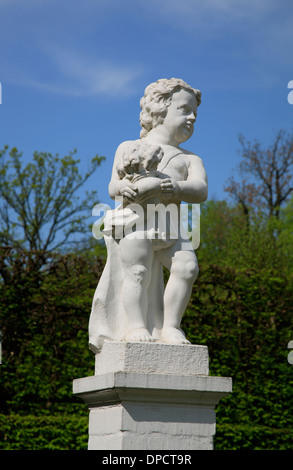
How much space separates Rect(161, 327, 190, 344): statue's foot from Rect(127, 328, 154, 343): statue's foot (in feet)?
0.58

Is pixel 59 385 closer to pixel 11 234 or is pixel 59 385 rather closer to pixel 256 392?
pixel 256 392

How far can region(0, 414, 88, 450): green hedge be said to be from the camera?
8.06 metres

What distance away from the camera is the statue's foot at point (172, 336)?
4.37 metres

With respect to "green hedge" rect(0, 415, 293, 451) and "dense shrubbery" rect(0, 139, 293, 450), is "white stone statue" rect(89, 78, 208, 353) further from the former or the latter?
"dense shrubbery" rect(0, 139, 293, 450)

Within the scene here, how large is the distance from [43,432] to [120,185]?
483 cm

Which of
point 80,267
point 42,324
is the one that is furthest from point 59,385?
point 80,267

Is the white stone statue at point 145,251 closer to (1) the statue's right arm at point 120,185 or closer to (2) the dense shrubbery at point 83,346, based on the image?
(1) the statue's right arm at point 120,185

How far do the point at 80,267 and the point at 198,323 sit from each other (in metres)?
1.89

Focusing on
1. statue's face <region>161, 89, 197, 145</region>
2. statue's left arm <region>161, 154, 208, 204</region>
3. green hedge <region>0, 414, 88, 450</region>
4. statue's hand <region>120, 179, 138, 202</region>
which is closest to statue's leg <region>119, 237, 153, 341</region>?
statue's hand <region>120, 179, 138, 202</region>

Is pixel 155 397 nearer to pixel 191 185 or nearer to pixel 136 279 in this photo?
pixel 136 279

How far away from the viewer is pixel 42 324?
870cm

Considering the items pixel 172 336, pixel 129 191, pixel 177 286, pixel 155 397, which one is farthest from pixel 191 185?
pixel 155 397

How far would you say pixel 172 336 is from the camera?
4.41 m
